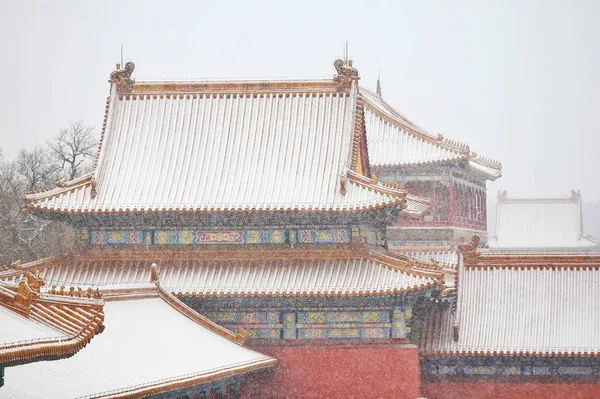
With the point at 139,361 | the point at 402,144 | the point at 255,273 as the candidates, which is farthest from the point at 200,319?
the point at 402,144

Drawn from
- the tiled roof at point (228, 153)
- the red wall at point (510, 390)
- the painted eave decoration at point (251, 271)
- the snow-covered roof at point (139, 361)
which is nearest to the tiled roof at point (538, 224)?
the tiled roof at point (228, 153)

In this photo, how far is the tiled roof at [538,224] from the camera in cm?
6962

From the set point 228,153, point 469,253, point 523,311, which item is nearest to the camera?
point 523,311

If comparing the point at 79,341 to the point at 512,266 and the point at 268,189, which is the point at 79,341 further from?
the point at 512,266

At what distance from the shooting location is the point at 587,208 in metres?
149

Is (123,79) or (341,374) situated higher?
(123,79)

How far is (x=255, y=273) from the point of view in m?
24.6

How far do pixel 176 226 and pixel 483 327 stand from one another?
687 cm

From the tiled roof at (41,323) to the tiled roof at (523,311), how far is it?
1221 centimetres

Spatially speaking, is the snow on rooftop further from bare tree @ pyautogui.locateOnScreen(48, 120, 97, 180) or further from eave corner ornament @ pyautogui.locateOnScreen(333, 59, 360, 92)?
bare tree @ pyautogui.locateOnScreen(48, 120, 97, 180)

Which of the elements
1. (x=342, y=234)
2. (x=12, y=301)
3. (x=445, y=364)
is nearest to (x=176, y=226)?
(x=342, y=234)

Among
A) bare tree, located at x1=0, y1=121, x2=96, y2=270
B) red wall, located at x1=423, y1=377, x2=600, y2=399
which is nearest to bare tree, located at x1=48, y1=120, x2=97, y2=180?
bare tree, located at x1=0, y1=121, x2=96, y2=270

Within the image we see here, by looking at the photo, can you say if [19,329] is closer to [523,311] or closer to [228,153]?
[228,153]

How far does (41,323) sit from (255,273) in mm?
11047
